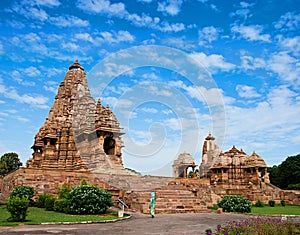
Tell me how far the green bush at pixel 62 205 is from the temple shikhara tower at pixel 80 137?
10.3m

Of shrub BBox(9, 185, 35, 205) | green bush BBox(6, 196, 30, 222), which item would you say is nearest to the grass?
shrub BBox(9, 185, 35, 205)

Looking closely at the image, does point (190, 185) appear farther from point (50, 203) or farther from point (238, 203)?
point (50, 203)

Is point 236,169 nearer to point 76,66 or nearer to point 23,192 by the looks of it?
point 76,66

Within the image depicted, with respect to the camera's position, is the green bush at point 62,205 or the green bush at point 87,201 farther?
the green bush at point 62,205

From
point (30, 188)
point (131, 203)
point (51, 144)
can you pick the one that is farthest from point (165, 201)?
point (51, 144)

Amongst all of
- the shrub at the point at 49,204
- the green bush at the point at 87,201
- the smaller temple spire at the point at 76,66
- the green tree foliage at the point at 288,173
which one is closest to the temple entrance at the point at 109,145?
the smaller temple spire at the point at 76,66

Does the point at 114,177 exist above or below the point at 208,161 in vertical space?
below

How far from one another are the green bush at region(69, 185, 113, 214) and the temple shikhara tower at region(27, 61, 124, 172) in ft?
35.2

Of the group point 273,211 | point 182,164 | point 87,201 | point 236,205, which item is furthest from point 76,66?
point 273,211

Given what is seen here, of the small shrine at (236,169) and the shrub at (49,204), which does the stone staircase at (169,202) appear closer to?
the shrub at (49,204)

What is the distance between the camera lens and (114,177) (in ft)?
79.8

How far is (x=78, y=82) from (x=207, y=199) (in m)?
20.2

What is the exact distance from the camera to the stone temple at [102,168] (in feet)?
71.2

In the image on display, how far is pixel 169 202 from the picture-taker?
21.2m
